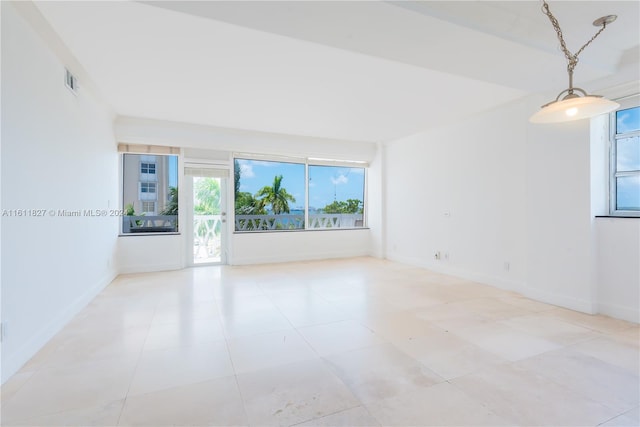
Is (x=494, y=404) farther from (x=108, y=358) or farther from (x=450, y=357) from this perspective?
(x=108, y=358)

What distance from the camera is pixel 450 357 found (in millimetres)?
2238

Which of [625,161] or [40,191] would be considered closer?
[40,191]

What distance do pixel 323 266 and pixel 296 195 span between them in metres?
1.82

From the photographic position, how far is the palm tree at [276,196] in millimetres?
6398

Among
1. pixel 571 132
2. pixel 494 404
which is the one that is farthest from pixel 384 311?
pixel 571 132

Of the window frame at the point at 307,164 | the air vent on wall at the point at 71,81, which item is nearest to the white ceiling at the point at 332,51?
the air vent on wall at the point at 71,81

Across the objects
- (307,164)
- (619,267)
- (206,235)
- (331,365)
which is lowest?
(331,365)

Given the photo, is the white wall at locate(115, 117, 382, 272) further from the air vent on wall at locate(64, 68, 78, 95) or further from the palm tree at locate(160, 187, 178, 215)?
the air vent on wall at locate(64, 68, 78, 95)

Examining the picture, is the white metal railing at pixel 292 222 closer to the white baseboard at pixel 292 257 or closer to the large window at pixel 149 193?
the white baseboard at pixel 292 257

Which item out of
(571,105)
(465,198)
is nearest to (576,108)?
(571,105)

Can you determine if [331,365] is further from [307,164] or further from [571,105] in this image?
[307,164]

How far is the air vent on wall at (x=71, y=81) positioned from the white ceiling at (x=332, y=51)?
197 mm

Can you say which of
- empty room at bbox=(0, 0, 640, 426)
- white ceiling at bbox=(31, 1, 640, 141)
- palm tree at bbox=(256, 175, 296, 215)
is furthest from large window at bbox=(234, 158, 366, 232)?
white ceiling at bbox=(31, 1, 640, 141)

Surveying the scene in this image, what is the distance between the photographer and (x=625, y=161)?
3.20 metres
